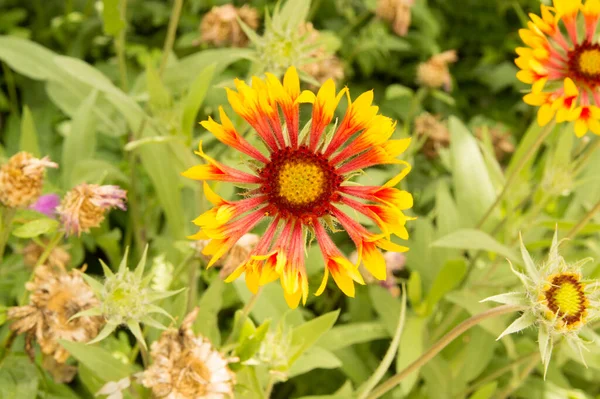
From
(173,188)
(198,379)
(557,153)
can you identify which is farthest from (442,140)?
(198,379)

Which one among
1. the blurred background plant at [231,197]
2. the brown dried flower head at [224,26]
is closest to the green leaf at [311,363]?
the blurred background plant at [231,197]

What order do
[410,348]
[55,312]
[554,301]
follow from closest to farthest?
[554,301] < [55,312] < [410,348]

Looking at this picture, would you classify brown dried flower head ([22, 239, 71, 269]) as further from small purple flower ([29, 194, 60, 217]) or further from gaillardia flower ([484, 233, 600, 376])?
gaillardia flower ([484, 233, 600, 376])

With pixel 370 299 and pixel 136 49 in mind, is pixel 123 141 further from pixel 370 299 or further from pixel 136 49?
pixel 370 299

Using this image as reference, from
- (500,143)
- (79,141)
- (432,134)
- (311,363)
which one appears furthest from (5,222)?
(500,143)

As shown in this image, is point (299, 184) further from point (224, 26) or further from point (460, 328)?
point (224, 26)

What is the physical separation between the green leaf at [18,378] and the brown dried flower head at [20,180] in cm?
30

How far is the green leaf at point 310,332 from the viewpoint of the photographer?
109 centimetres

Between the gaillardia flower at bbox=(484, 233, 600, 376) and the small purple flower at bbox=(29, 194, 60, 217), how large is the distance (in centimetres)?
89

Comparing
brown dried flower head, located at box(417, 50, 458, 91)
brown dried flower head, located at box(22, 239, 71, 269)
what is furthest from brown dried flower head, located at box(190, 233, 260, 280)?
brown dried flower head, located at box(417, 50, 458, 91)

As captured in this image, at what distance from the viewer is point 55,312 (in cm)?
100

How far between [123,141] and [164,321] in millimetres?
709

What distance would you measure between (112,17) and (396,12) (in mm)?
878

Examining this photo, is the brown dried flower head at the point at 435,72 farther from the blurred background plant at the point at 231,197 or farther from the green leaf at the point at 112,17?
the green leaf at the point at 112,17
